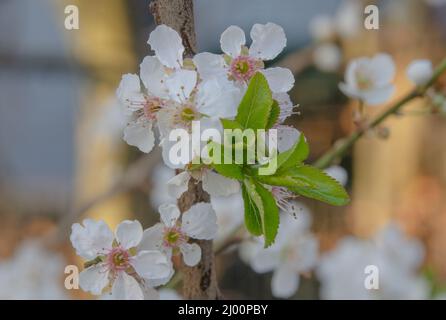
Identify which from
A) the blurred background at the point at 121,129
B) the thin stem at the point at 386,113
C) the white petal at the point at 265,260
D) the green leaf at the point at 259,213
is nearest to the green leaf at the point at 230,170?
the green leaf at the point at 259,213

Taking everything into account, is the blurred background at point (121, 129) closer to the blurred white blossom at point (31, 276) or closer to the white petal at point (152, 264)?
the blurred white blossom at point (31, 276)

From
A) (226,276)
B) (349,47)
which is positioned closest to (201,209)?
(226,276)

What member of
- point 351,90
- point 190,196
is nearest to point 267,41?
point 190,196

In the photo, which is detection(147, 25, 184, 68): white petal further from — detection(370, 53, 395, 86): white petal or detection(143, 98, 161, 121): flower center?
detection(370, 53, 395, 86): white petal

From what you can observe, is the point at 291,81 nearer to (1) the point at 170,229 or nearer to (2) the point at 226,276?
(1) the point at 170,229

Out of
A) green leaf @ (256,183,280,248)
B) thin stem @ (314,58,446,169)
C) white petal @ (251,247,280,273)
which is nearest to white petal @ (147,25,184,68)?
green leaf @ (256,183,280,248)

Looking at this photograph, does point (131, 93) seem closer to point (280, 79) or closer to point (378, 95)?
point (280, 79)
